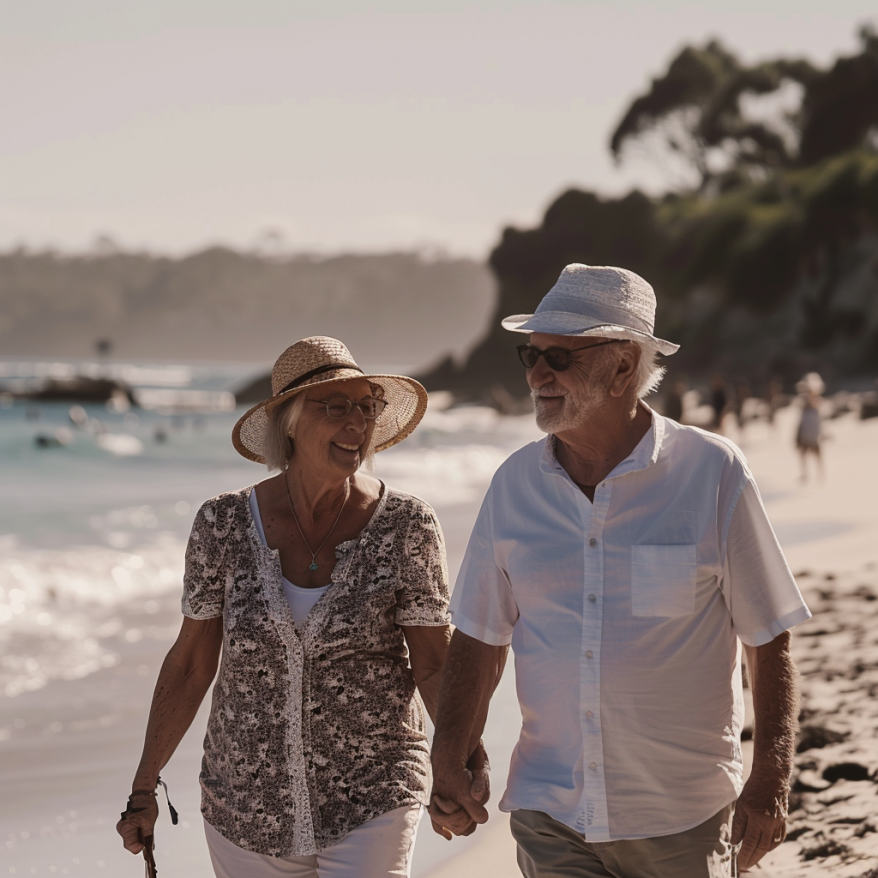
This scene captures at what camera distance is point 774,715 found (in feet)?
7.99

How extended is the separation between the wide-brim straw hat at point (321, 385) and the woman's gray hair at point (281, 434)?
0.7 inches

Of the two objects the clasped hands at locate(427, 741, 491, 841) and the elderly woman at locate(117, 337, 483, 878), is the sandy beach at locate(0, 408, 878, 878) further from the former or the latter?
the elderly woman at locate(117, 337, 483, 878)

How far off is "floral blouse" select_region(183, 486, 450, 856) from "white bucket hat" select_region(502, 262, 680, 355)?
67cm

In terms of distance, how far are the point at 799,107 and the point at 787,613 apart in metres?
58.6

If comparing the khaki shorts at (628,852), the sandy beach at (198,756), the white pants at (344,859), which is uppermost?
the khaki shorts at (628,852)

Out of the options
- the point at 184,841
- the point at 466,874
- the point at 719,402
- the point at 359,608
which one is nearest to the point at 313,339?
the point at 359,608

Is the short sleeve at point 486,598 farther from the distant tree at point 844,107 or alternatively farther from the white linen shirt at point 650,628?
the distant tree at point 844,107

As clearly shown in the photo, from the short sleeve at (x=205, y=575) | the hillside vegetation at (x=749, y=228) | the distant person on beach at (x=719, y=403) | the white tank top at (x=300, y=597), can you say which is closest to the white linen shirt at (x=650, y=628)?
the white tank top at (x=300, y=597)

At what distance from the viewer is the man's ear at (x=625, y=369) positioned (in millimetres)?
2652

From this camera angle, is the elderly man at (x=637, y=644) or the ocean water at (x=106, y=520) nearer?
the elderly man at (x=637, y=644)

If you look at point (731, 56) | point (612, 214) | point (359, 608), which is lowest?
point (359, 608)

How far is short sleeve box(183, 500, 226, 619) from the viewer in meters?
2.92

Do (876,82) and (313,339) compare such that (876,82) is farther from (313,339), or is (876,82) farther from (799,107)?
(313,339)

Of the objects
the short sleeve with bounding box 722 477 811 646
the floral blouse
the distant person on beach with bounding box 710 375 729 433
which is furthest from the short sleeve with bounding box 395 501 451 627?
the distant person on beach with bounding box 710 375 729 433
